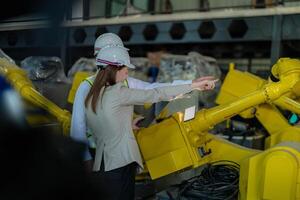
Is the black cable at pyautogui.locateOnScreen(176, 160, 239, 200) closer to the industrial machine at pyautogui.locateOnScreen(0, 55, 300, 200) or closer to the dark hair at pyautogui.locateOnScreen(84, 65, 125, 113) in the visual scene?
the industrial machine at pyautogui.locateOnScreen(0, 55, 300, 200)

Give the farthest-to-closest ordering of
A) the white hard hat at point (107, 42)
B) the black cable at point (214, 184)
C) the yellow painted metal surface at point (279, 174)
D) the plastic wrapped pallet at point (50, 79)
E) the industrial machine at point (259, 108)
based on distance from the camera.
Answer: the plastic wrapped pallet at point (50, 79)
the industrial machine at point (259, 108)
the black cable at point (214, 184)
the white hard hat at point (107, 42)
the yellow painted metal surface at point (279, 174)

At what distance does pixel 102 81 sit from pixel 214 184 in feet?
4.53

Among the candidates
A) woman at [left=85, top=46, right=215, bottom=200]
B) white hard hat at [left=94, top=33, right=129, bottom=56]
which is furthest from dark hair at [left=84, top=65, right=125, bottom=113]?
white hard hat at [left=94, top=33, right=129, bottom=56]

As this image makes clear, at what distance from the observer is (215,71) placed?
848 cm

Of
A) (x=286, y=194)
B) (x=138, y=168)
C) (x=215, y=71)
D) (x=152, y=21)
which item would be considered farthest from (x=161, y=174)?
(x=152, y=21)

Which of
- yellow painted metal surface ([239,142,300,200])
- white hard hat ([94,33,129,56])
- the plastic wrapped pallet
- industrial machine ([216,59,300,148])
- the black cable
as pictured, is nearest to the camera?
yellow painted metal surface ([239,142,300,200])

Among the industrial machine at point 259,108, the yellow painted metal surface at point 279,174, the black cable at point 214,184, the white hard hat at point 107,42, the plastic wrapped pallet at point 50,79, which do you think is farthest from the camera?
the plastic wrapped pallet at point 50,79

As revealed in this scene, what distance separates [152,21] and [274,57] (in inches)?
90.5

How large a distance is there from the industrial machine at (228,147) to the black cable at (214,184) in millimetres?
104

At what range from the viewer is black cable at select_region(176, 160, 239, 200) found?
163 inches

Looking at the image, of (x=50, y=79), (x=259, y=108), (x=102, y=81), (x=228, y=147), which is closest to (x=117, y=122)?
(x=102, y=81)

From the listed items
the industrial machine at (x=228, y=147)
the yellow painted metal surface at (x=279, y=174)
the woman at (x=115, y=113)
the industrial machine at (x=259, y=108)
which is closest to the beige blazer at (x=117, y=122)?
the woman at (x=115, y=113)

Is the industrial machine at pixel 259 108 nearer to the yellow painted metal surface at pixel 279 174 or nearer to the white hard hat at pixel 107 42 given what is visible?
the yellow painted metal surface at pixel 279 174

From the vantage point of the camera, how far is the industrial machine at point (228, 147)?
11.6ft
